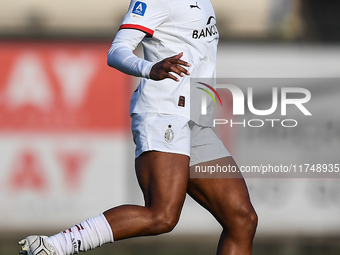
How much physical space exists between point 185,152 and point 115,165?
6.75 feet

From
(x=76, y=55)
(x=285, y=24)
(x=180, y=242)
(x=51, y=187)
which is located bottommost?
(x=180, y=242)

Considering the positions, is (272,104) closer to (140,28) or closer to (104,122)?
(104,122)

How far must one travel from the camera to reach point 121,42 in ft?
7.82

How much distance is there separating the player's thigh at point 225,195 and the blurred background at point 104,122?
1.86 m

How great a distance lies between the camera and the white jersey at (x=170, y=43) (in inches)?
94.5

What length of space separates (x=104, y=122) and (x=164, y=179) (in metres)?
2.19

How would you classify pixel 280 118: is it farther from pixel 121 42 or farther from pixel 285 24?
pixel 121 42

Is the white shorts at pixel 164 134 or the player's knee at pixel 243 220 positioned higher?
the white shorts at pixel 164 134

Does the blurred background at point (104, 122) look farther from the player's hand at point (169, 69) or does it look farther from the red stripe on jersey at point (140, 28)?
the player's hand at point (169, 69)

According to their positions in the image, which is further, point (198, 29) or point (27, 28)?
point (27, 28)

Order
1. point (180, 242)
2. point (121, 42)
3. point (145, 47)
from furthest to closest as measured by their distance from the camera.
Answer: point (180, 242) < point (145, 47) < point (121, 42)

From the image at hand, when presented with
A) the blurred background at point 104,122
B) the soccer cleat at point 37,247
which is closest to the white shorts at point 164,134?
the soccer cleat at point 37,247

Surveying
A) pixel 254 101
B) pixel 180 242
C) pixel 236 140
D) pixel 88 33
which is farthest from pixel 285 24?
pixel 180 242

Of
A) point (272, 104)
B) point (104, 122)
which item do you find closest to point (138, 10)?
point (104, 122)
